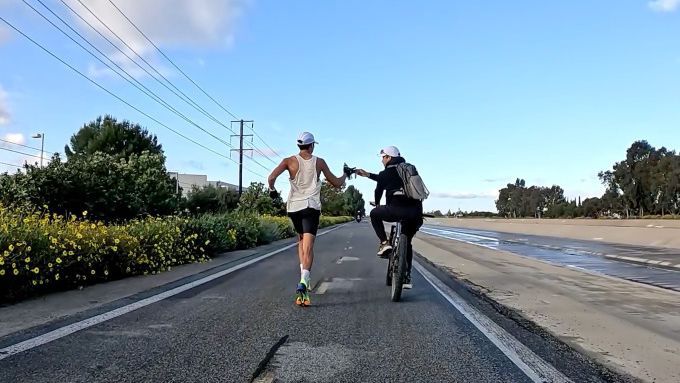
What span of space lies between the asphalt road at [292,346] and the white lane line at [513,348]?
21 mm

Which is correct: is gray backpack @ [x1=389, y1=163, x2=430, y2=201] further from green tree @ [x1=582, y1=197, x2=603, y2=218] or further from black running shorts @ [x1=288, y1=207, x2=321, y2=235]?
green tree @ [x1=582, y1=197, x2=603, y2=218]

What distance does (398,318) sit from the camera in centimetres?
725

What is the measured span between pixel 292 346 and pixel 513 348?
2258mm

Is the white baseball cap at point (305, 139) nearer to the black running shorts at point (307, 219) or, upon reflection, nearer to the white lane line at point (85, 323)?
the black running shorts at point (307, 219)

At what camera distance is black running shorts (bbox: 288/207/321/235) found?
312 inches

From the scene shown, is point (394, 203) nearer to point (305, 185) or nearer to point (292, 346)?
point (305, 185)

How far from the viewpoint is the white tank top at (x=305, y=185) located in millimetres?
7973

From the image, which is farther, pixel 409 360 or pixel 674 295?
pixel 674 295

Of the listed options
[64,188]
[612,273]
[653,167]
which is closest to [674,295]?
[612,273]

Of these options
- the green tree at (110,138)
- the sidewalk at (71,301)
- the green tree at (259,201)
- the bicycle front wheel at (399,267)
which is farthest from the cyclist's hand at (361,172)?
the green tree at (110,138)

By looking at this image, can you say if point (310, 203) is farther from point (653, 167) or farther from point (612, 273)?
point (653, 167)

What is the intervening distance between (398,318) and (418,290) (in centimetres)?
278

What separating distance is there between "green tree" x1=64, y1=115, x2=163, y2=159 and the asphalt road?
49845mm

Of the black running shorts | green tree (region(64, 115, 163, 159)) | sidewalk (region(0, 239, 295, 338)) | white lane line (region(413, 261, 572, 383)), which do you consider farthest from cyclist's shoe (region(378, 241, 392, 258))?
green tree (region(64, 115, 163, 159))
